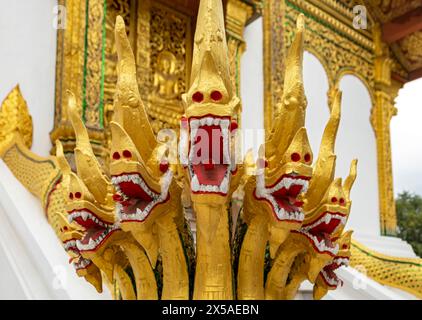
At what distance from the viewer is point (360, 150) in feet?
16.6

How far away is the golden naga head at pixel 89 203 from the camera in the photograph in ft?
3.66

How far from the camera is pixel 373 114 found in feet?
17.3

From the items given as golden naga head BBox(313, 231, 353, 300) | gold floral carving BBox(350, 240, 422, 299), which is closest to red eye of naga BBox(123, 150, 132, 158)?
golden naga head BBox(313, 231, 353, 300)

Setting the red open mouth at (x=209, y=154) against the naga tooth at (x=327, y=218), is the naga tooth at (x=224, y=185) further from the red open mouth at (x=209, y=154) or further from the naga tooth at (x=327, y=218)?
the naga tooth at (x=327, y=218)

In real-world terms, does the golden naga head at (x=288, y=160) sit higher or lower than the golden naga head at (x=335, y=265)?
higher

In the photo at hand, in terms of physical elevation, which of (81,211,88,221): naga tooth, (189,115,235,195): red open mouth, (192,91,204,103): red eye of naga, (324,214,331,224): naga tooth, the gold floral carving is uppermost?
(192,91,204,103): red eye of naga

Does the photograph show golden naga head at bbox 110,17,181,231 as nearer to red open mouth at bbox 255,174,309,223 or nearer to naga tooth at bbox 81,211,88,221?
naga tooth at bbox 81,211,88,221

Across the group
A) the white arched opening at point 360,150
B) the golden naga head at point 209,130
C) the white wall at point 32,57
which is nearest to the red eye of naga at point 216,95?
the golden naga head at point 209,130

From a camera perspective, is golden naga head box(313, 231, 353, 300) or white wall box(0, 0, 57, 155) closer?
golden naga head box(313, 231, 353, 300)

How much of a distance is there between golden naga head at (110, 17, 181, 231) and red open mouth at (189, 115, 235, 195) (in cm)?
10

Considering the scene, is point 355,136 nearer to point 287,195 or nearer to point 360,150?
point 360,150

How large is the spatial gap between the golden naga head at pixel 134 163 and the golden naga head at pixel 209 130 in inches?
2.9

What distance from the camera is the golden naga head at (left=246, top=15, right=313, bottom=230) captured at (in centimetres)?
101

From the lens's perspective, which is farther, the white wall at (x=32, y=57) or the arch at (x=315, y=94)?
the arch at (x=315, y=94)
